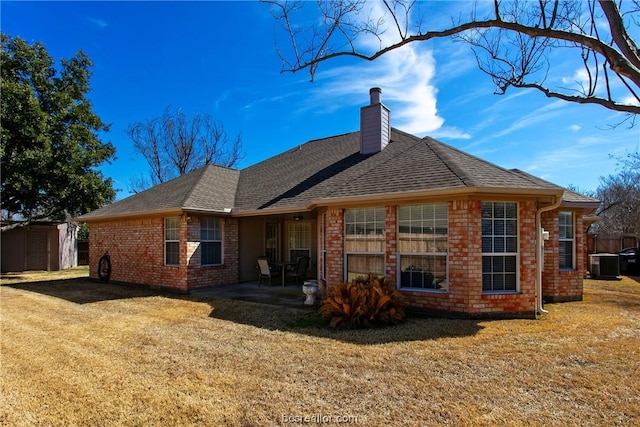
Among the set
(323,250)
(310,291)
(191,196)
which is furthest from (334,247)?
(191,196)

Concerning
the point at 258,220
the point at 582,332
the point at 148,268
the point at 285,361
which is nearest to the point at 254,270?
the point at 258,220

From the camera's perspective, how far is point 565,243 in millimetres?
9617

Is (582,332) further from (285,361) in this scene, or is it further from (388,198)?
(285,361)

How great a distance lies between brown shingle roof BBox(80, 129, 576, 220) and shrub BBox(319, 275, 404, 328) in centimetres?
191

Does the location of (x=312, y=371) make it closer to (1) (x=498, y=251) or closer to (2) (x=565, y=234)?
(1) (x=498, y=251)

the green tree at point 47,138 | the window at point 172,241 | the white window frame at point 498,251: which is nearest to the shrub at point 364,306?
the white window frame at point 498,251

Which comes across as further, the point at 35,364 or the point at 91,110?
the point at 91,110

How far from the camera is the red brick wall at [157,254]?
10602mm

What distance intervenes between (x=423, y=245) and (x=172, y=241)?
7.55 m

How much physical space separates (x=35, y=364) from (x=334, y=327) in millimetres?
4335

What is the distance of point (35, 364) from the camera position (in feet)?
15.7

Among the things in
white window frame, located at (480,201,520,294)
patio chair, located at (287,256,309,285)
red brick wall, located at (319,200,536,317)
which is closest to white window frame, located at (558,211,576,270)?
red brick wall, located at (319,200,536,317)

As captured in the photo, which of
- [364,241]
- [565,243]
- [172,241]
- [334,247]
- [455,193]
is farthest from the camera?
[172,241]

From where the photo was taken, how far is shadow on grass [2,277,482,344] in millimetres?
5938
